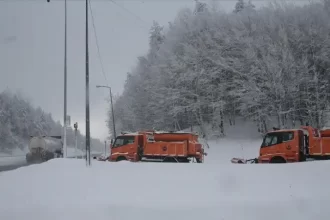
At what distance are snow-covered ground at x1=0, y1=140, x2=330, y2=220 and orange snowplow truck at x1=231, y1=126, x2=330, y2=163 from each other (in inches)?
293

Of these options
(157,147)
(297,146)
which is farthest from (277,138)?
(157,147)

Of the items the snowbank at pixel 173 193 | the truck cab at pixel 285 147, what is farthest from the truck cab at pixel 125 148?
the snowbank at pixel 173 193

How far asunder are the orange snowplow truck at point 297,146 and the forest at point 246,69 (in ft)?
67.6

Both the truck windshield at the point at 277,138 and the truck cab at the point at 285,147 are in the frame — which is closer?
the truck cab at the point at 285,147

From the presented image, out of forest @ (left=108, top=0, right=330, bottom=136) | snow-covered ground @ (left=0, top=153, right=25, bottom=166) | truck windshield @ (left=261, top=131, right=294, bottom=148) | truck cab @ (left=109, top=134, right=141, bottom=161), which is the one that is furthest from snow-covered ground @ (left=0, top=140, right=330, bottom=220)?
snow-covered ground @ (left=0, top=153, right=25, bottom=166)

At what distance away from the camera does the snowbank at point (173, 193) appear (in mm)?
9953

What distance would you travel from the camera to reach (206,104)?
154 ft

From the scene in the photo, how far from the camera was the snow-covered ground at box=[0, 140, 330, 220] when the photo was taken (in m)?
9.95

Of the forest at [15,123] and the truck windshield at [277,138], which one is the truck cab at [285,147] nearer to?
the truck windshield at [277,138]

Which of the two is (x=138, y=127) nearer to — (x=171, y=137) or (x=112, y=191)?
(x=171, y=137)

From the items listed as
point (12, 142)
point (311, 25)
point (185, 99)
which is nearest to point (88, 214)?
point (185, 99)

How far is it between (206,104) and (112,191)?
36.5 metres

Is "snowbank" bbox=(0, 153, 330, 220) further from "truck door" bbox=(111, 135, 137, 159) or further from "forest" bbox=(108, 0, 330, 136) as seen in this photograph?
"forest" bbox=(108, 0, 330, 136)

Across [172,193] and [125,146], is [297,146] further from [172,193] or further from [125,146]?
[172,193]
